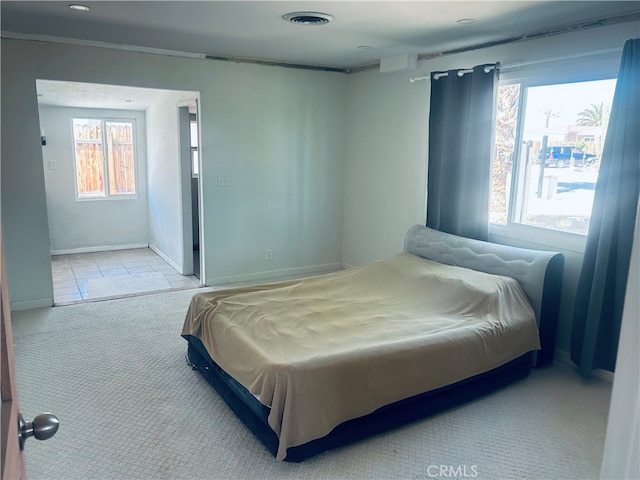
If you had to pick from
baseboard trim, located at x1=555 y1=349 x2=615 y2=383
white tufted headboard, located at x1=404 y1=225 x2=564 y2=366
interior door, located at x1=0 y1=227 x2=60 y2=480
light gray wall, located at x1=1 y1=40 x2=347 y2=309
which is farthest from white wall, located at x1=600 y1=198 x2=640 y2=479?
light gray wall, located at x1=1 y1=40 x2=347 y2=309

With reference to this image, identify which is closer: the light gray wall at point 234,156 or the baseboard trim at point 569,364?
the baseboard trim at point 569,364

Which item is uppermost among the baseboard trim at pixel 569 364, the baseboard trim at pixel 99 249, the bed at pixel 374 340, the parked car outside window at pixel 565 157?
the parked car outside window at pixel 565 157

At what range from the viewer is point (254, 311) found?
3.03 m

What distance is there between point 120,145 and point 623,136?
247 inches

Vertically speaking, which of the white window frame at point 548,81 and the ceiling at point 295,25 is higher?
the ceiling at point 295,25

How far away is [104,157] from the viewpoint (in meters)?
6.83

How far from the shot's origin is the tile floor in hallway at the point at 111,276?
4.89 m

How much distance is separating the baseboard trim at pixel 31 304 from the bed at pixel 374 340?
1918 millimetres

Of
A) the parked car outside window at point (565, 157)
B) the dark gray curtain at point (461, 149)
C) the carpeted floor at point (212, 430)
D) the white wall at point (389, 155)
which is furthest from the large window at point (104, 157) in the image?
the parked car outside window at point (565, 157)

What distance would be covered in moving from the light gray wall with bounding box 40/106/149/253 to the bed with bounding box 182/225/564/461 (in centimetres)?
435

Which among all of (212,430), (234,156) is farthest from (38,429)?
(234,156)

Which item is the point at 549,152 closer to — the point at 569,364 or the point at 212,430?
the point at 569,364

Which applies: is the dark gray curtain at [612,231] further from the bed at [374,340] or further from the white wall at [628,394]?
the white wall at [628,394]

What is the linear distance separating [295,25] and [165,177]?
3.24 meters
